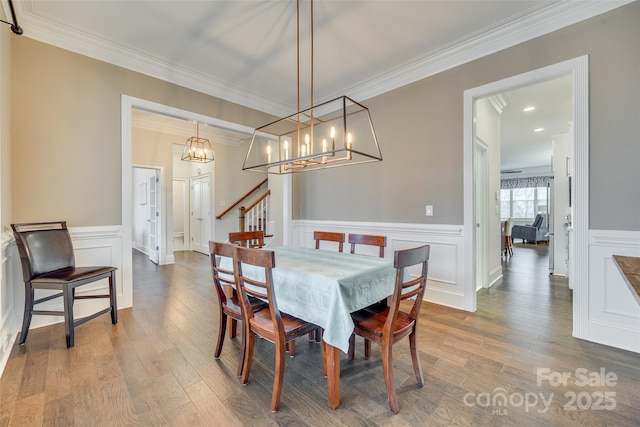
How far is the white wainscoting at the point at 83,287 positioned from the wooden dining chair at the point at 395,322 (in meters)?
2.55

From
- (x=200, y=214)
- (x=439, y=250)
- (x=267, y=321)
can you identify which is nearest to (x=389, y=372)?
(x=267, y=321)

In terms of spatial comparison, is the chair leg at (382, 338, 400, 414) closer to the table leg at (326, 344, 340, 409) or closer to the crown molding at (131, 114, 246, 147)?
the table leg at (326, 344, 340, 409)

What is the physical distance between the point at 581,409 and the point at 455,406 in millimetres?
683

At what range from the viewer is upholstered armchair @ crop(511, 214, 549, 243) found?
8.29 metres

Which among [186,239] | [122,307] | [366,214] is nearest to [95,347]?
[122,307]

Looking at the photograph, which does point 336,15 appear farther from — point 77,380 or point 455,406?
point 77,380

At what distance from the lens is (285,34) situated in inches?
105

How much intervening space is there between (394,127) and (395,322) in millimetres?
2578

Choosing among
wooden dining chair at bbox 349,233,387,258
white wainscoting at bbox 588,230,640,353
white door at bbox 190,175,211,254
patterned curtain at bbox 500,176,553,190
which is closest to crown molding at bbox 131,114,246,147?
white door at bbox 190,175,211,254

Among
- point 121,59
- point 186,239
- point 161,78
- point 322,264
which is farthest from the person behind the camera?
point 186,239

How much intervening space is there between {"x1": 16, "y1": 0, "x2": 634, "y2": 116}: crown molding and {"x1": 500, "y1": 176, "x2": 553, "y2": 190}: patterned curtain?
359 inches

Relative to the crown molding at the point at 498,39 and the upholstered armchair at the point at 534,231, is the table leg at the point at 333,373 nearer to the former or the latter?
the crown molding at the point at 498,39

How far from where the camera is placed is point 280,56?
303 centimetres

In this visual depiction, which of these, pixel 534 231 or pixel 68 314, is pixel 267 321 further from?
pixel 534 231
